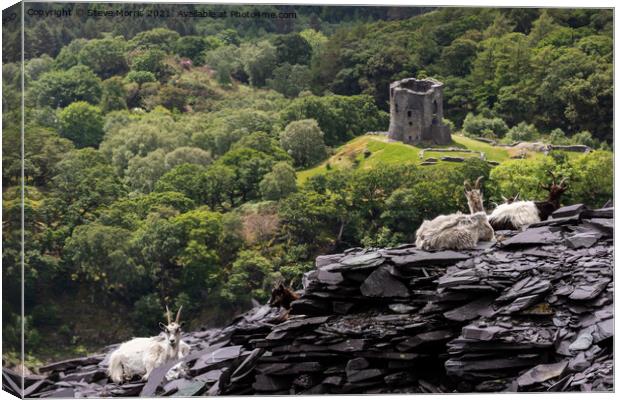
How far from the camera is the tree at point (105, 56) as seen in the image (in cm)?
2689

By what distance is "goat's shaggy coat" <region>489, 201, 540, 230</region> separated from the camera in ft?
89.9

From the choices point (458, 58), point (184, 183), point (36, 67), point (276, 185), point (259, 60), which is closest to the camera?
point (36, 67)

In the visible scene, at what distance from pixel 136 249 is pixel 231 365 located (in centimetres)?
219

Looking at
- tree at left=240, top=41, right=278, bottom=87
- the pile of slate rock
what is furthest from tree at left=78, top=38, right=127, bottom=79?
the pile of slate rock

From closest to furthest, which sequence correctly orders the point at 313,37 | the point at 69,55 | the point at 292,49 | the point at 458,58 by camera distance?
1. the point at 69,55
2. the point at 313,37
3. the point at 292,49
4. the point at 458,58

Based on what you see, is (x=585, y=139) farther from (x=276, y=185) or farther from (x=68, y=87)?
(x=68, y=87)

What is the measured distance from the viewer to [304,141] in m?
27.6

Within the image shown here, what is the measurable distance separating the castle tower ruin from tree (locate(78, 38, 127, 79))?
3.81 m

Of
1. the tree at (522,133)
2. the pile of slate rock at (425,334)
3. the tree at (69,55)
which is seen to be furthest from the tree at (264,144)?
the tree at (522,133)

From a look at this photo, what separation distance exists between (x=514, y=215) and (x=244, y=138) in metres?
3.91

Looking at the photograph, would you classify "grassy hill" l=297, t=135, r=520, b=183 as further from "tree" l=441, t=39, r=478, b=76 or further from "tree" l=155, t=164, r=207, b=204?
"tree" l=155, t=164, r=207, b=204

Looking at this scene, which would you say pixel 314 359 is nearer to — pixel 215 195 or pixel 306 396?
pixel 306 396

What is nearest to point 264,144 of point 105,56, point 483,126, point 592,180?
point 105,56

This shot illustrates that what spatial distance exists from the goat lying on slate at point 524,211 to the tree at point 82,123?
561 cm
